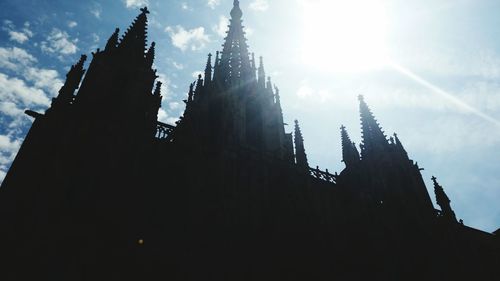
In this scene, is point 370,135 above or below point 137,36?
below

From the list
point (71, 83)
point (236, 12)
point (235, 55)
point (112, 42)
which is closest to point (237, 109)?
point (112, 42)

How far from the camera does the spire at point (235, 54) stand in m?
22.7

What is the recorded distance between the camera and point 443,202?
17438mm

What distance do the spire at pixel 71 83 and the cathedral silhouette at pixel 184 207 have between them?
0.04 metres

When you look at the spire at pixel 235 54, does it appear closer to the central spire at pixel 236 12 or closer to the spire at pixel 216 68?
the central spire at pixel 236 12

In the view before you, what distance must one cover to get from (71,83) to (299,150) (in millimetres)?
9900

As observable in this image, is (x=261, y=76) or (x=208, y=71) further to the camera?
(x=261, y=76)

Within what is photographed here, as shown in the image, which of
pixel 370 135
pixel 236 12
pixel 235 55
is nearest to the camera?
pixel 370 135

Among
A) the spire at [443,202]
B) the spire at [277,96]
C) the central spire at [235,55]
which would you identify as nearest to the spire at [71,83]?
the central spire at [235,55]

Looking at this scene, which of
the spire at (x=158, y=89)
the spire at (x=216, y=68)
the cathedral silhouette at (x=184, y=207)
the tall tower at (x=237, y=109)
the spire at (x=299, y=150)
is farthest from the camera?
the spire at (x=216, y=68)

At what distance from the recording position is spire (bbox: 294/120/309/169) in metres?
14.3

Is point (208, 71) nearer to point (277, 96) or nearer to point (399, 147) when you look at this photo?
point (277, 96)

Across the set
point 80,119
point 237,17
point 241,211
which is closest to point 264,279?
point 241,211

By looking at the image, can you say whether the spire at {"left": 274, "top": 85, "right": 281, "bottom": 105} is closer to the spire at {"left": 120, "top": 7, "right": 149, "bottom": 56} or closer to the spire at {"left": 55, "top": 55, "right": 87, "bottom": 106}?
the spire at {"left": 120, "top": 7, "right": 149, "bottom": 56}
